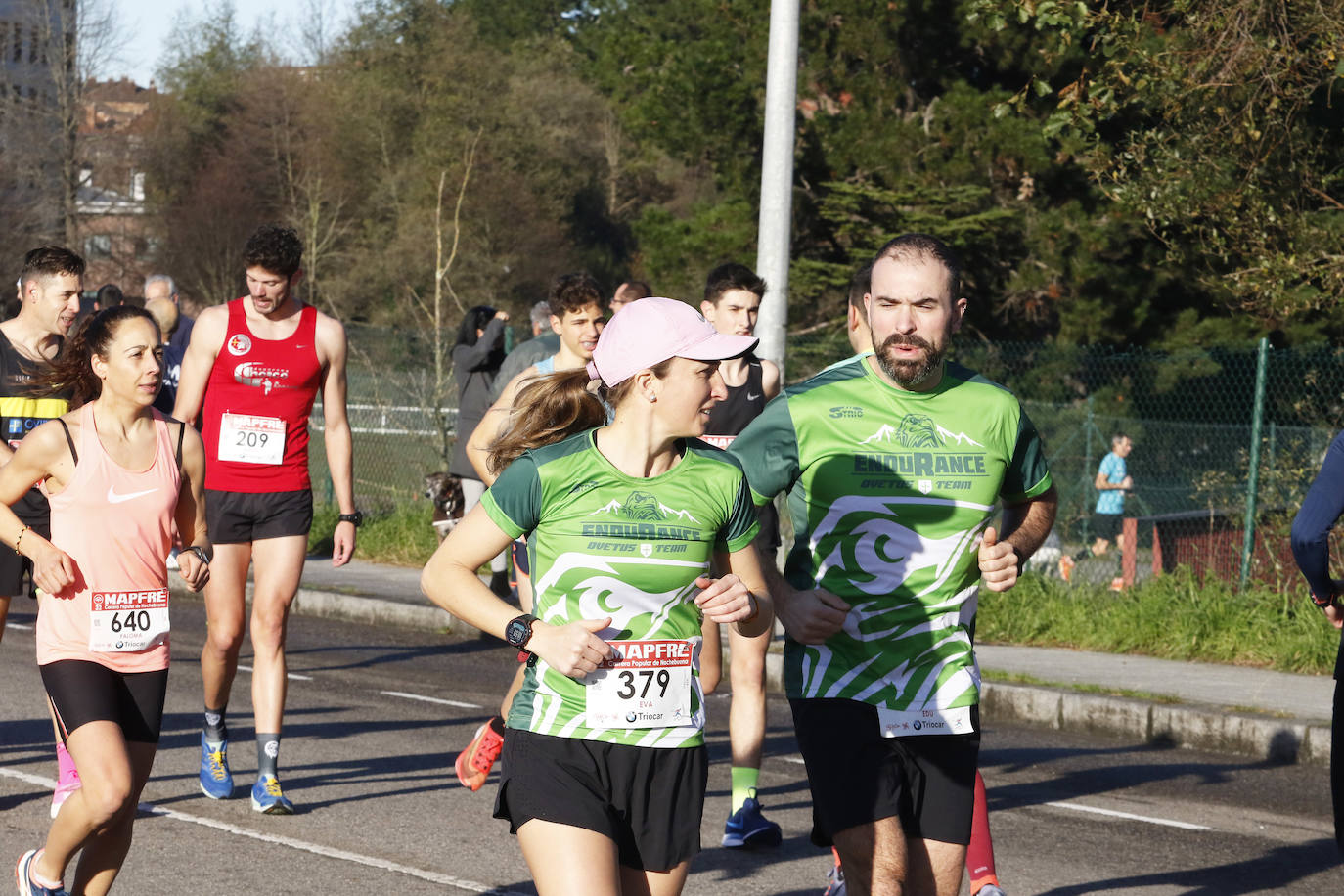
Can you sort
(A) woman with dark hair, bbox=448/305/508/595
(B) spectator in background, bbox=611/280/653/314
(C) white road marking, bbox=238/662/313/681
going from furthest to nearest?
(A) woman with dark hair, bbox=448/305/508/595 → (C) white road marking, bbox=238/662/313/681 → (B) spectator in background, bbox=611/280/653/314

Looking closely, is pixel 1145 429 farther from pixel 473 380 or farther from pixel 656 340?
pixel 656 340

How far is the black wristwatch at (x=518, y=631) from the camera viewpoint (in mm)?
3498

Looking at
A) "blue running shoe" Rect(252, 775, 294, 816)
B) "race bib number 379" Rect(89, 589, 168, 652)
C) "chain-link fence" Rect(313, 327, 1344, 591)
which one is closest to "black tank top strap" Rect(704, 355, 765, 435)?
"blue running shoe" Rect(252, 775, 294, 816)

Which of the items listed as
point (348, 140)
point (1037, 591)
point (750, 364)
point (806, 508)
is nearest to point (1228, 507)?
point (1037, 591)

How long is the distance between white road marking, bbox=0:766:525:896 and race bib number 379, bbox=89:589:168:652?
1.27m

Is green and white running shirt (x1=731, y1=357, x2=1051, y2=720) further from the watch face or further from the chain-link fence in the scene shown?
the chain-link fence

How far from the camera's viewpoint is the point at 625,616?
11.6 feet

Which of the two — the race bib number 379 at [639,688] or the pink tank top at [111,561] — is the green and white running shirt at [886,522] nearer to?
the race bib number 379 at [639,688]

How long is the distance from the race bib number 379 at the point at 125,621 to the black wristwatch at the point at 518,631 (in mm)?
1839

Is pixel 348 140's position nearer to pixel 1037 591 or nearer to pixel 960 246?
pixel 960 246

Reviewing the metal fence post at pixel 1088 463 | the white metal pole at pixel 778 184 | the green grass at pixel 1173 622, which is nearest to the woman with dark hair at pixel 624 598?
the green grass at pixel 1173 622

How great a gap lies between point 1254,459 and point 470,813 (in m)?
7.62

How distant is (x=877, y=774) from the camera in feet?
12.5

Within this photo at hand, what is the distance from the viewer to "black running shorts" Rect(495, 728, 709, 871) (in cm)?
347
